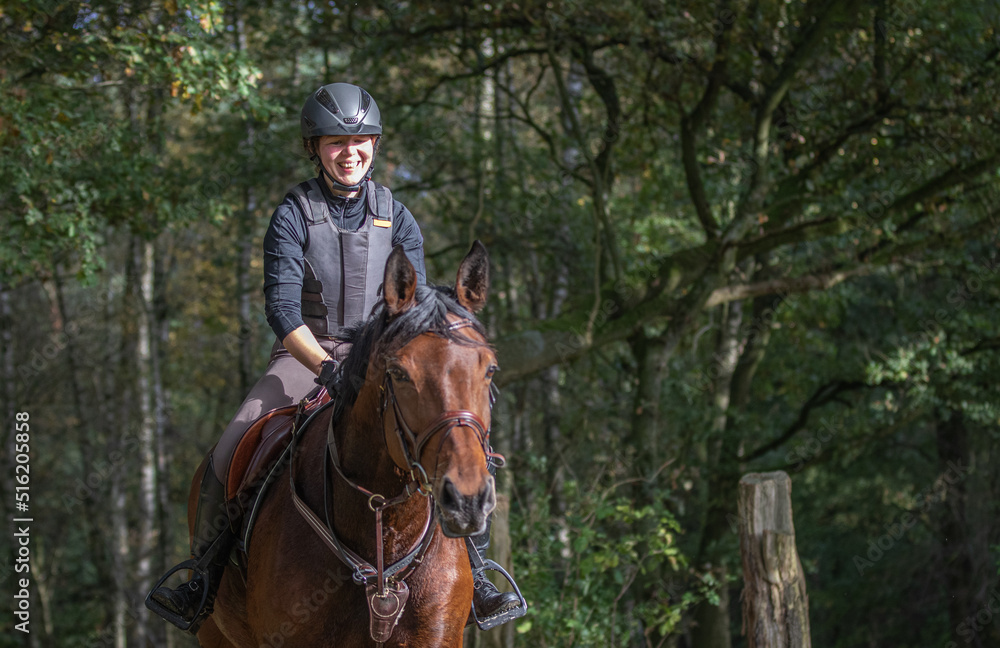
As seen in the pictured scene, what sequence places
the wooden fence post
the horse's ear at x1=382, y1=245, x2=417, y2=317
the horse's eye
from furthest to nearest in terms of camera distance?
the wooden fence post → the horse's ear at x1=382, y1=245, x2=417, y2=317 → the horse's eye

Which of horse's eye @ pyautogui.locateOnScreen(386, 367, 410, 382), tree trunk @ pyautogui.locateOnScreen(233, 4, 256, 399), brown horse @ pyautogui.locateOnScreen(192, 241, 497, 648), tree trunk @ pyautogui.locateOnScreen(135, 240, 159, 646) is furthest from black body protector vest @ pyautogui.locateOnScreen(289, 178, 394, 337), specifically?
tree trunk @ pyautogui.locateOnScreen(135, 240, 159, 646)

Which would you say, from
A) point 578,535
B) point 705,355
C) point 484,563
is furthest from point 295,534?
point 705,355

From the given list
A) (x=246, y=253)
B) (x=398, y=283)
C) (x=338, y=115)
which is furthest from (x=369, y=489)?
(x=246, y=253)

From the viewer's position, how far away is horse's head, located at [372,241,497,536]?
7.54 ft

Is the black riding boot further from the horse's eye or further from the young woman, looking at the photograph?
the horse's eye

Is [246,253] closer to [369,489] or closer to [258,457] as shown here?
[258,457]

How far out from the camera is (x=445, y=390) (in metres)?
2.51

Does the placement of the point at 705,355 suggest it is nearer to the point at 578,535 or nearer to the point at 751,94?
the point at 751,94

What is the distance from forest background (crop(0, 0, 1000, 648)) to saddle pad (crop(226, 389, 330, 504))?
1.33 metres

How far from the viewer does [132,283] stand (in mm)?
14906

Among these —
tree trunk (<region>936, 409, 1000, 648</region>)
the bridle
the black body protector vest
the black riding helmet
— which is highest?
the black riding helmet

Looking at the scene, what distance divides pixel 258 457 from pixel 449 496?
163 cm

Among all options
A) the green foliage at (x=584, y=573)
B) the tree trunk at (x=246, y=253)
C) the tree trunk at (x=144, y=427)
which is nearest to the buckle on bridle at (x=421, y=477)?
the green foliage at (x=584, y=573)

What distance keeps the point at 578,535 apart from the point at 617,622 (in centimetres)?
89
